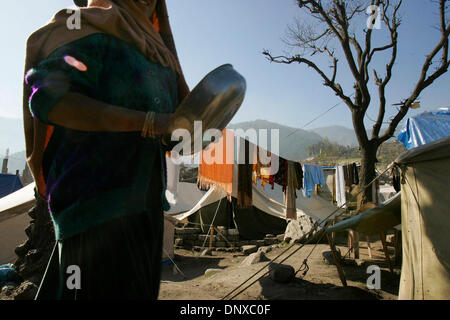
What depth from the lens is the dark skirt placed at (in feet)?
2.93

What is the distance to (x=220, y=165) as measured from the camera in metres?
8.83

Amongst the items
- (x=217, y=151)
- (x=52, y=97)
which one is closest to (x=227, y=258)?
(x=217, y=151)

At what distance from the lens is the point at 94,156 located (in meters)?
0.94

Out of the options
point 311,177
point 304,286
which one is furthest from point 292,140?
point 304,286

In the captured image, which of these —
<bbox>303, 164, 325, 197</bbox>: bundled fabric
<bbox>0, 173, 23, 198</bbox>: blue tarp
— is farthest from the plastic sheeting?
<bbox>0, 173, 23, 198</bbox>: blue tarp

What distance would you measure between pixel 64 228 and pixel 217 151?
7.57m

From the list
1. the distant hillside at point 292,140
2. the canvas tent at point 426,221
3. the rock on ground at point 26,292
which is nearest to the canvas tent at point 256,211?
the rock on ground at point 26,292

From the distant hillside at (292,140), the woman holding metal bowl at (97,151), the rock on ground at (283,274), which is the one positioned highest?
the distant hillside at (292,140)

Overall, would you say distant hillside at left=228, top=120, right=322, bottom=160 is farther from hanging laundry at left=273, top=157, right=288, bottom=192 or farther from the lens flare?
the lens flare

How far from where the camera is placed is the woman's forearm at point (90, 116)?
0.84m

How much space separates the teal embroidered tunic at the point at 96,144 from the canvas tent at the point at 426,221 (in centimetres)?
322

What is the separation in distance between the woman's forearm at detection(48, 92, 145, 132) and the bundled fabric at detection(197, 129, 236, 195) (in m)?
→ 6.97

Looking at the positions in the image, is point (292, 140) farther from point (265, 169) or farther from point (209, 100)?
point (209, 100)

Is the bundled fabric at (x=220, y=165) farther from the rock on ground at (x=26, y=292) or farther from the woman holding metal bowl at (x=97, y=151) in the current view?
the woman holding metal bowl at (x=97, y=151)
